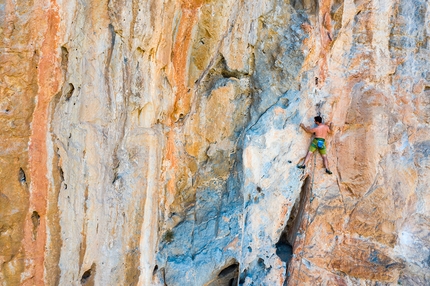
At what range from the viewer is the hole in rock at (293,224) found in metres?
5.41

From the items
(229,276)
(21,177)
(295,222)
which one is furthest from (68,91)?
(295,222)

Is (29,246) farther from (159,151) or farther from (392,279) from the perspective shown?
(392,279)

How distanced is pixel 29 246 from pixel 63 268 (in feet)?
1.45

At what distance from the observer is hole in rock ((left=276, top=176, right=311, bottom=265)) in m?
5.41

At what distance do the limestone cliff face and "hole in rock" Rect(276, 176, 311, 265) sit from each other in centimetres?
2

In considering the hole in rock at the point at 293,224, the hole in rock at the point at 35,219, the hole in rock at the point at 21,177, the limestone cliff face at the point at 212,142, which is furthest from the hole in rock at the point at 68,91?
the hole in rock at the point at 293,224

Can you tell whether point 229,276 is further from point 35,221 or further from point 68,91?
point 68,91

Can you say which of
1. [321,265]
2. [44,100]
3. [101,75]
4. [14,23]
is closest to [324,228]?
[321,265]

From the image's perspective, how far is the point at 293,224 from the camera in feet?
18.1

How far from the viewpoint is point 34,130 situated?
11.3 ft

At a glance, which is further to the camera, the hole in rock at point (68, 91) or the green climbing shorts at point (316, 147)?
the green climbing shorts at point (316, 147)

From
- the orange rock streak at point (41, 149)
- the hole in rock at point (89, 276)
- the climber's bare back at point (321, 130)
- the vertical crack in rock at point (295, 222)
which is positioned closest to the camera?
the orange rock streak at point (41, 149)

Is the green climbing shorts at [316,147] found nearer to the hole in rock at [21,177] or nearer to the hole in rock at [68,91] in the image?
the hole in rock at [68,91]

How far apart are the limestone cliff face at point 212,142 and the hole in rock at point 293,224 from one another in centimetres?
2
